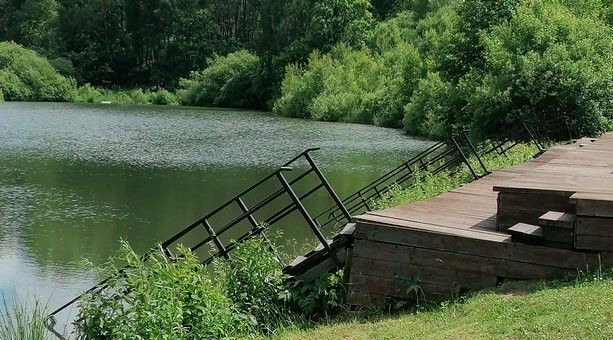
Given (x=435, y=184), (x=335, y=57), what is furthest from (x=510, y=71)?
(x=335, y=57)

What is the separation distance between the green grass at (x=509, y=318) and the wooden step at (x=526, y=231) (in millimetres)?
437

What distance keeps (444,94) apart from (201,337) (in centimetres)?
2382

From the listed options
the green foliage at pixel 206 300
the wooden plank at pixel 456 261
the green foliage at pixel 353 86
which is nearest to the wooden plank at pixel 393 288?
the wooden plank at pixel 456 261

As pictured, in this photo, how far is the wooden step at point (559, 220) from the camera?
682 centimetres

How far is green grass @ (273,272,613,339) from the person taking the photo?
18.4 feet

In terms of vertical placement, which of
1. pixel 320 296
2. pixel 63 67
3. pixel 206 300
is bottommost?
pixel 320 296

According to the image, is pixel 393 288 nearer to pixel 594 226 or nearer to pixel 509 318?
pixel 509 318

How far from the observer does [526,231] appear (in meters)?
6.88

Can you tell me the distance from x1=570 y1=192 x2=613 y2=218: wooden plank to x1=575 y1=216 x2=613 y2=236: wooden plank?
5 centimetres

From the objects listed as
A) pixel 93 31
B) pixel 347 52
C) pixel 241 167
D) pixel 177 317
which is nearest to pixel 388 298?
pixel 177 317

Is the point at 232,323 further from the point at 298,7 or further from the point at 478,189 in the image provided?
the point at 298,7

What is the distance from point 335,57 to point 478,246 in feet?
166

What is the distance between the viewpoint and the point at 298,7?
6425 centimetres

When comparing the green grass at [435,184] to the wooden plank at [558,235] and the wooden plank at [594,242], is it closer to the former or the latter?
the wooden plank at [558,235]
